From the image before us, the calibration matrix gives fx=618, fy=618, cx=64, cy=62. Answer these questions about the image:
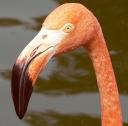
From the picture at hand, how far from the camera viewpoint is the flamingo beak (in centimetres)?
253

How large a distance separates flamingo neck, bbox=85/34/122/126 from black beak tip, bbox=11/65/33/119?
→ 1.18ft

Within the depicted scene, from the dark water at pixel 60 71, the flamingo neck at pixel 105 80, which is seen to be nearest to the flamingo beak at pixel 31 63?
the flamingo neck at pixel 105 80

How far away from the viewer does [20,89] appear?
255 cm

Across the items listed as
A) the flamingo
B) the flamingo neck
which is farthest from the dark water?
the flamingo

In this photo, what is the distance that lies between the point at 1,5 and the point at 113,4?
961 millimetres

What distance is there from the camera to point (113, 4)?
5.31m

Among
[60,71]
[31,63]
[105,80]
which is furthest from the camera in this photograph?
[60,71]

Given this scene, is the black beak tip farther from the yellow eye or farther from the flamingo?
the yellow eye

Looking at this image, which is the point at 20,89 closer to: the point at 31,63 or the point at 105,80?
the point at 31,63

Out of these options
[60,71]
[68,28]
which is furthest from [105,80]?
[60,71]

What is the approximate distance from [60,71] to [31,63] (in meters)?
2.17

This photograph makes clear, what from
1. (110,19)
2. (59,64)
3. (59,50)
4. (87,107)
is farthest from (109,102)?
(110,19)

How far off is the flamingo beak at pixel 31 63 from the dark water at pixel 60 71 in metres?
1.70

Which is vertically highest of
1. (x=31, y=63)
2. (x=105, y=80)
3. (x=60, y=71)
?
(x=31, y=63)
